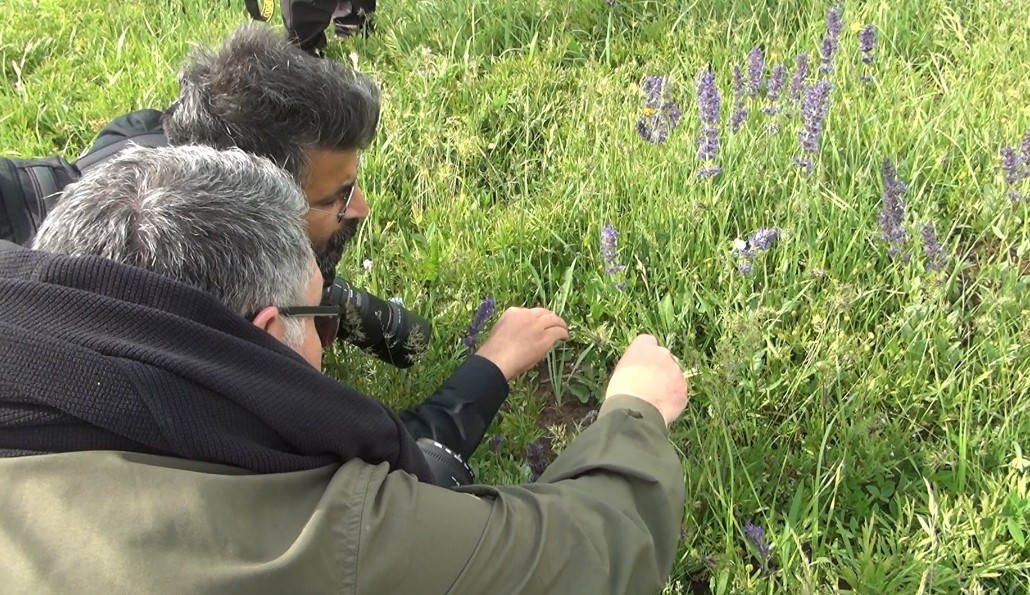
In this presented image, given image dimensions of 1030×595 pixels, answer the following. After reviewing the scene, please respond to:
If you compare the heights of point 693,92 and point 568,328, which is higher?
point 693,92

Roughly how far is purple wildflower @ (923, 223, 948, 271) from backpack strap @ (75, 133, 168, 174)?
1729 millimetres

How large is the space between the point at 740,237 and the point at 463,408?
94cm

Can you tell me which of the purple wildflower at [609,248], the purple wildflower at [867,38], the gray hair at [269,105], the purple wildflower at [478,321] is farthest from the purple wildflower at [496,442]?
the purple wildflower at [867,38]

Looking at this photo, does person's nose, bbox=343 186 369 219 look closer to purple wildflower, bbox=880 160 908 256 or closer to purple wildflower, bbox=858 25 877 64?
purple wildflower, bbox=880 160 908 256

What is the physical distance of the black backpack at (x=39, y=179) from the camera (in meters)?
1.75

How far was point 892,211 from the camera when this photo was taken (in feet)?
6.40

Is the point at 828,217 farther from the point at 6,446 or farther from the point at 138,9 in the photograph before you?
the point at 138,9

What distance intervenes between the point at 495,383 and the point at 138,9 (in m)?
3.32

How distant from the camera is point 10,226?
1.75m

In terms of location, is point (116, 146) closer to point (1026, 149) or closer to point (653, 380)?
point (653, 380)

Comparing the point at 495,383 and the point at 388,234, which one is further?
the point at 388,234

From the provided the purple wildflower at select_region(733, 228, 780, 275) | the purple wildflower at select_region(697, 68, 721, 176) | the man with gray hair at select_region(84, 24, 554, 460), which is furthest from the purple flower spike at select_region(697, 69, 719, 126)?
the man with gray hair at select_region(84, 24, 554, 460)

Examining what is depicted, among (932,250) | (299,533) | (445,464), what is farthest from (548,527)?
(932,250)

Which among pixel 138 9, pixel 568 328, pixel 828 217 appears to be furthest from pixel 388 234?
pixel 138 9
